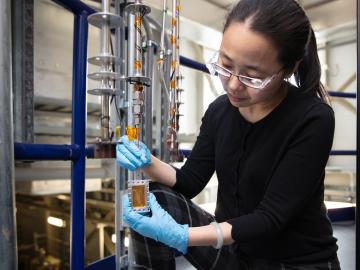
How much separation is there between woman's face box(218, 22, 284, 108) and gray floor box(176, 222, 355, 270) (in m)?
0.77

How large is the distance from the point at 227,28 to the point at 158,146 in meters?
0.68

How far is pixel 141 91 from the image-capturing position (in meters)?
0.74

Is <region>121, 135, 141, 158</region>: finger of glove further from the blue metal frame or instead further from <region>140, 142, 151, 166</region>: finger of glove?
the blue metal frame

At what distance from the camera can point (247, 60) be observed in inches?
26.4

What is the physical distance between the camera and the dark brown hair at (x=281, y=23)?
658 mm

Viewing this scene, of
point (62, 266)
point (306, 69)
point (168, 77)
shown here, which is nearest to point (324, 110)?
point (306, 69)

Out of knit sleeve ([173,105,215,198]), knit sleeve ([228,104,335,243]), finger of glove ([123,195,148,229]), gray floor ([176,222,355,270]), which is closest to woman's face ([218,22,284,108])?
knit sleeve ([228,104,335,243])

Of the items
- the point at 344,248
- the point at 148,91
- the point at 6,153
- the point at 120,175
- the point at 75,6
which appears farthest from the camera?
the point at 344,248

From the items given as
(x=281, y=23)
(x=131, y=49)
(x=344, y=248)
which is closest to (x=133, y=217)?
(x=131, y=49)

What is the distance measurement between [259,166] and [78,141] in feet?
1.53

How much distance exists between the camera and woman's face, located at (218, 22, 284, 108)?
0.66m

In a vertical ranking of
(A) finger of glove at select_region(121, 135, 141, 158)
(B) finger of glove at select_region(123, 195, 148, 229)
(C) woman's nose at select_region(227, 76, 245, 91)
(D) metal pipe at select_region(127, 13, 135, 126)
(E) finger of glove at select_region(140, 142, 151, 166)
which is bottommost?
(B) finger of glove at select_region(123, 195, 148, 229)

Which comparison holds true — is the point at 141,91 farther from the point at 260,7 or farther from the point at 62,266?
the point at 62,266

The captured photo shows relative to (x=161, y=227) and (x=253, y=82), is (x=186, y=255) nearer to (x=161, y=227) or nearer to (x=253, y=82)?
(x=161, y=227)
